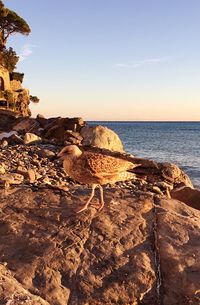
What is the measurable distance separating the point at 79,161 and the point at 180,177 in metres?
12.2

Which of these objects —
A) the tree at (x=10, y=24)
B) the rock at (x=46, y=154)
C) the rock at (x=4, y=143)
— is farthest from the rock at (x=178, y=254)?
the tree at (x=10, y=24)

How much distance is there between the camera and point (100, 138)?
24.4 meters

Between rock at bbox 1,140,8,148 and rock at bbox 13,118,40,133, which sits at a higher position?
rock at bbox 13,118,40,133

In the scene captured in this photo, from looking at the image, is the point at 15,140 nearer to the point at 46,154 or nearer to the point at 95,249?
the point at 46,154

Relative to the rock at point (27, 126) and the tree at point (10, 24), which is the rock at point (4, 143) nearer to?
the rock at point (27, 126)

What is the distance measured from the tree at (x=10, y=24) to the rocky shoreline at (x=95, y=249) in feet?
153

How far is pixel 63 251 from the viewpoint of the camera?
4.95 meters

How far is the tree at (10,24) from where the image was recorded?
48.9m

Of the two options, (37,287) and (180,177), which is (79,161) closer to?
(37,287)

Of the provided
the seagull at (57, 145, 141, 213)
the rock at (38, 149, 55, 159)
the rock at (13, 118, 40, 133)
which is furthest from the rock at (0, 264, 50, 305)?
the rock at (13, 118, 40, 133)

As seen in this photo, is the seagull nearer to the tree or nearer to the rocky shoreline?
the rocky shoreline

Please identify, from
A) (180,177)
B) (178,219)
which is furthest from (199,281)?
(180,177)

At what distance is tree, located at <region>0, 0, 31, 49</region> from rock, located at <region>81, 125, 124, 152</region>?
2966 centimetres

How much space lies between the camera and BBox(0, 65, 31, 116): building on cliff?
49188 millimetres
